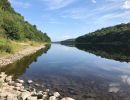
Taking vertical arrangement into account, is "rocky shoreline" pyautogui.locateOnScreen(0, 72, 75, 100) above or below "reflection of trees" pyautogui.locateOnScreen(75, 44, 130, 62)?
above

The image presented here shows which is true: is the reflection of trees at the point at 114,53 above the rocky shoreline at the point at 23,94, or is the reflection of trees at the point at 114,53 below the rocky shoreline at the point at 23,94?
below

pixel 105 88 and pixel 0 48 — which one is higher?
pixel 0 48

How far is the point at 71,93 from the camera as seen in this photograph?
92.2 ft

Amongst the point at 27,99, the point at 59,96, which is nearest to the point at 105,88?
the point at 59,96

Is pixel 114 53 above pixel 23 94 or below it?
below

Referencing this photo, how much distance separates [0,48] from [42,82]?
23.4 m

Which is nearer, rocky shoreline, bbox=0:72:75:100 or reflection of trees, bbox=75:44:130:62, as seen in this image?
rocky shoreline, bbox=0:72:75:100

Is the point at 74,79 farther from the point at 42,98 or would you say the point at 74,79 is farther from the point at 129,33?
the point at 129,33

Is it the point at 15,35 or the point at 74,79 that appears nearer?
the point at 74,79

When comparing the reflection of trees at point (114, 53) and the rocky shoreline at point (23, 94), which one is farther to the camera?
the reflection of trees at point (114, 53)

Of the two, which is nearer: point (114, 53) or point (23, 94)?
point (23, 94)

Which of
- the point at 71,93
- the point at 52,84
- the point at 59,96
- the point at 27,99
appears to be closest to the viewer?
the point at 27,99

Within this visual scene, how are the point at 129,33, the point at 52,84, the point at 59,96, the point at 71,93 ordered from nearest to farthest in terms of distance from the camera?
the point at 59,96 < the point at 71,93 < the point at 52,84 < the point at 129,33

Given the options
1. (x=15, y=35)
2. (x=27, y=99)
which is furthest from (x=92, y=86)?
(x=15, y=35)
